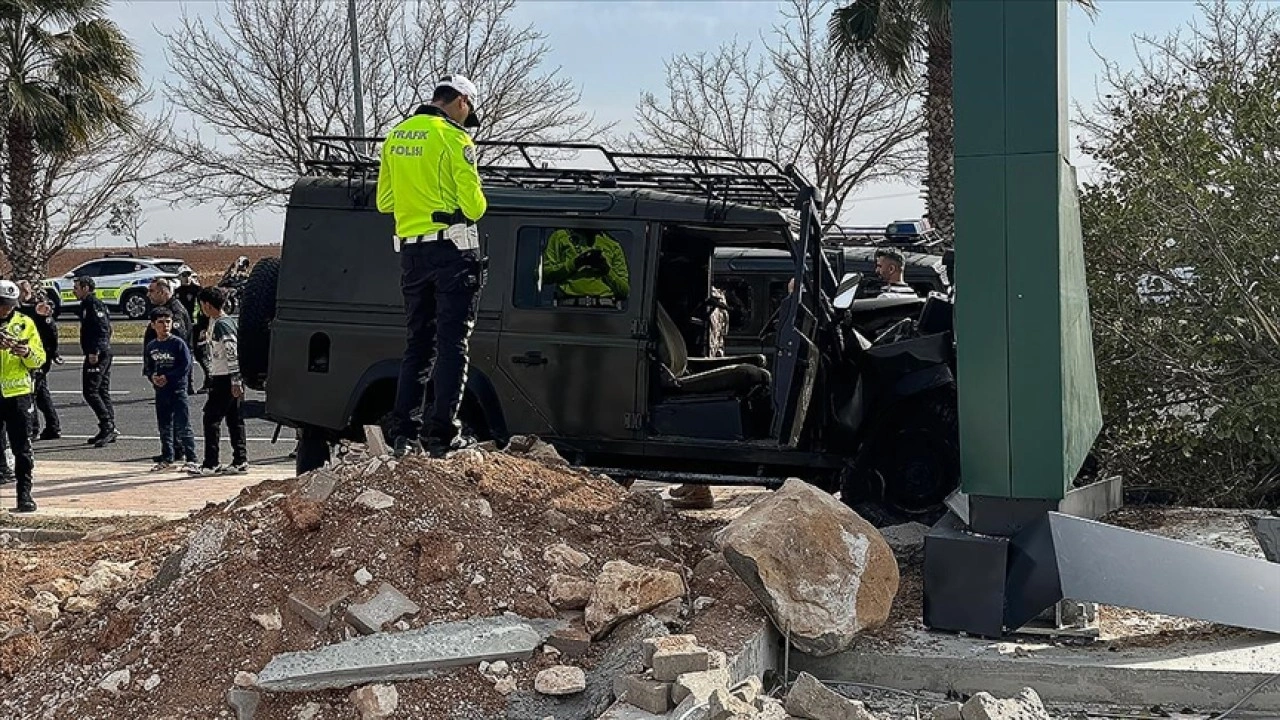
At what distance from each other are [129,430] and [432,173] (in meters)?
10.5

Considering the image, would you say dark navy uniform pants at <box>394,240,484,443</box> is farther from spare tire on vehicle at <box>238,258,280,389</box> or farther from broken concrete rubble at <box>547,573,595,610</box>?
spare tire on vehicle at <box>238,258,280,389</box>

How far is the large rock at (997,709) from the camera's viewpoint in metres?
4.32

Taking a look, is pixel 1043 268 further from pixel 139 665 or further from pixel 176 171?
pixel 176 171

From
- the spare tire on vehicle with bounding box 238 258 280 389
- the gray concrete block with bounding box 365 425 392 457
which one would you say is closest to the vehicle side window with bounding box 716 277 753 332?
the spare tire on vehicle with bounding box 238 258 280 389

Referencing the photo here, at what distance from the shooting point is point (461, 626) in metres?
5.02

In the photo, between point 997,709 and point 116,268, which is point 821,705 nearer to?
point 997,709

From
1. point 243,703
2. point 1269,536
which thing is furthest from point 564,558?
point 1269,536

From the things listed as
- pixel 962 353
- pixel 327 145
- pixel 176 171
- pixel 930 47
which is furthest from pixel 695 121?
pixel 962 353

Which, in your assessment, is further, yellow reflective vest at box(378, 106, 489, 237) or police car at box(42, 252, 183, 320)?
police car at box(42, 252, 183, 320)

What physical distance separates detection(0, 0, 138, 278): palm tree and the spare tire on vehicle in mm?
15167

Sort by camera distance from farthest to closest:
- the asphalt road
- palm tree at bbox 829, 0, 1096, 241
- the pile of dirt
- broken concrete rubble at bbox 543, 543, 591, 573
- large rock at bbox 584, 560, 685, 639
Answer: palm tree at bbox 829, 0, 1096, 241
the asphalt road
broken concrete rubble at bbox 543, 543, 591, 573
large rock at bbox 584, 560, 685, 639
the pile of dirt

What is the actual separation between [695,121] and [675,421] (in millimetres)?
18368

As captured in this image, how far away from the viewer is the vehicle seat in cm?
796

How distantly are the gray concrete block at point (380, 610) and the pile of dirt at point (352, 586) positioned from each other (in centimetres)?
4
